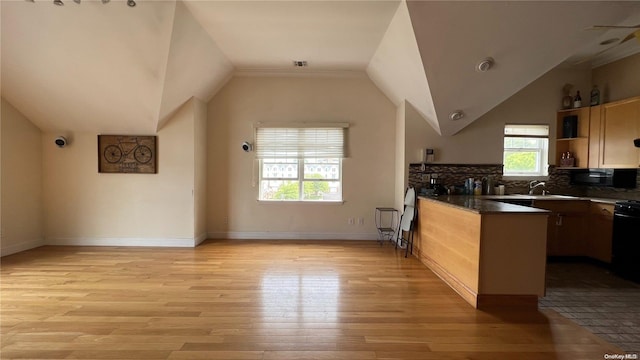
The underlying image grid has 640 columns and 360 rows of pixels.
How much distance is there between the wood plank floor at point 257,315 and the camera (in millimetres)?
2047

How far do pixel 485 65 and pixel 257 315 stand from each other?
142 inches

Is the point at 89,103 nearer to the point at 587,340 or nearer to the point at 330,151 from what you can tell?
the point at 330,151

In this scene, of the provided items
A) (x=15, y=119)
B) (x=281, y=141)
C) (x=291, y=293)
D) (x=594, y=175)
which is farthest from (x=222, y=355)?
(x=594, y=175)

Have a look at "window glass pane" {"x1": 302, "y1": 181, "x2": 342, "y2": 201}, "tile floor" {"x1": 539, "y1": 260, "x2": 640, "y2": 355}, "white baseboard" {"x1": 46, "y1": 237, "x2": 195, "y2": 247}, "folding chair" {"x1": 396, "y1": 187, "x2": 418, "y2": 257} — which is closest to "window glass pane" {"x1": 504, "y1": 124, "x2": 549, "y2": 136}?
"folding chair" {"x1": 396, "y1": 187, "x2": 418, "y2": 257}

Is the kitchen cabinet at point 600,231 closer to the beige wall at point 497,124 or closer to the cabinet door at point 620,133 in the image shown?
the cabinet door at point 620,133

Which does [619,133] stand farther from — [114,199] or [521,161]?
[114,199]

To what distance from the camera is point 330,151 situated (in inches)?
202

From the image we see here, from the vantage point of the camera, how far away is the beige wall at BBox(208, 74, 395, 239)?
5.14m

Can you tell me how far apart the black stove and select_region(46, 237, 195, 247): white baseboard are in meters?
5.82

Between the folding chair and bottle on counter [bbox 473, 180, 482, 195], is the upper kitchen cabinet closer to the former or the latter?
bottle on counter [bbox 473, 180, 482, 195]

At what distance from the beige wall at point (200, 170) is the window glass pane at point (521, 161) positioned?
200 inches

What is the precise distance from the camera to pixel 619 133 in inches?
151

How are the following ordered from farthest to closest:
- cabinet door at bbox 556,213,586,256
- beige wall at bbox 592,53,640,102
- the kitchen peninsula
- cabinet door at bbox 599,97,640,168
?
1. cabinet door at bbox 556,213,586,256
2. beige wall at bbox 592,53,640,102
3. cabinet door at bbox 599,97,640,168
4. the kitchen peninsula

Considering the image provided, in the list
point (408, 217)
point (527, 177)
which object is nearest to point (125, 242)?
point (408, 217)
